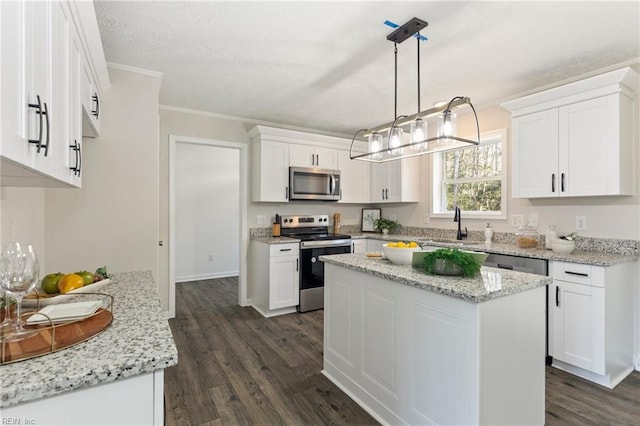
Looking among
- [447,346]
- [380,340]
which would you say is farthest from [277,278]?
[447,346]

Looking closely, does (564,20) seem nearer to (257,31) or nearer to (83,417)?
(257,31)

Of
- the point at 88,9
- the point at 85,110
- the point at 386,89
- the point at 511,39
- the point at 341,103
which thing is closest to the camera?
the point at 88,9

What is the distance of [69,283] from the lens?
149 cm

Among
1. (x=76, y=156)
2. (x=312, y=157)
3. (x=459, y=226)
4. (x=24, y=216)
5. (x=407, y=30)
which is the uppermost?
(x=407, y=30)

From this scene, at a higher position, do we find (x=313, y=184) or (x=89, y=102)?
(x=89, y=102)

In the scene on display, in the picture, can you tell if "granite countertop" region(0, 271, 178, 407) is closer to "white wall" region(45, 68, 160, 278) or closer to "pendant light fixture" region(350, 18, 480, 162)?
"white wall" region(45, 68, 160, 278)

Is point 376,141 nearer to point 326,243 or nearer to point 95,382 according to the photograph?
point 326,243

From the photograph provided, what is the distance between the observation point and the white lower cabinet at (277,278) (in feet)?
12.7

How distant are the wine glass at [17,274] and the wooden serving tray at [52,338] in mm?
44

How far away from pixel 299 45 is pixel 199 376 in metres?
2.67

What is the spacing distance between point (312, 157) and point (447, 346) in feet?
10.9

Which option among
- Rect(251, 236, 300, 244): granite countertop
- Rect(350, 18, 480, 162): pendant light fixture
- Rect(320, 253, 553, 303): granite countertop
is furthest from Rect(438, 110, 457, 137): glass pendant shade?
Rect(251, 236, 300, 244): granite countertop

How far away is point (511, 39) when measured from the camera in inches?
91.1

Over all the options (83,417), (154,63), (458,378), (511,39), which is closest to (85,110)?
(154,63)
